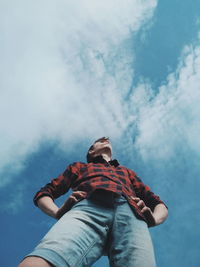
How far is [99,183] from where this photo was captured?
2.68m

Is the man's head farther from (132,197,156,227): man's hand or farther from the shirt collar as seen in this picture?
(132,197,156,227): man's hand

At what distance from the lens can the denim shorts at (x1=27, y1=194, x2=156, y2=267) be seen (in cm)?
179

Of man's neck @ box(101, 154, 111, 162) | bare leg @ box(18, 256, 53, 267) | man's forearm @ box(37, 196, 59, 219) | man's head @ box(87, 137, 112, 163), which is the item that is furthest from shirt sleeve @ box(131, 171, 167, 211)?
bare leg @ box(18, 256, 53, 267)

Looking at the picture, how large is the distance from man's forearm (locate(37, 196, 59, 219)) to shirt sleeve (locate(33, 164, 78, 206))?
6 cm

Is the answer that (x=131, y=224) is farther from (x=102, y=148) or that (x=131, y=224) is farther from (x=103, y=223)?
(x=102, y=148)

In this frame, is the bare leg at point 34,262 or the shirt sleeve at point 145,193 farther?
the shirt sleeve at point 145,193

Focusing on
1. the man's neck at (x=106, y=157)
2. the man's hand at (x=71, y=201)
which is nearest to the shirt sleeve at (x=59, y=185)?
the man's hand at (x=71, y=201)

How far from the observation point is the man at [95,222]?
1812 mm

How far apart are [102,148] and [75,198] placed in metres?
1.82

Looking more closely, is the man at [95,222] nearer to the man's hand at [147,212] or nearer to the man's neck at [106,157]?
the man's hand at [147,212]

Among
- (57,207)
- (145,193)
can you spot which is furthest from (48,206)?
(145,193)

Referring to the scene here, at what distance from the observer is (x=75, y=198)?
8.38ft

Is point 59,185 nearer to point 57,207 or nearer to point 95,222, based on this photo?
point 57,207

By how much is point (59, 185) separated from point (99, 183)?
2.19 feet
